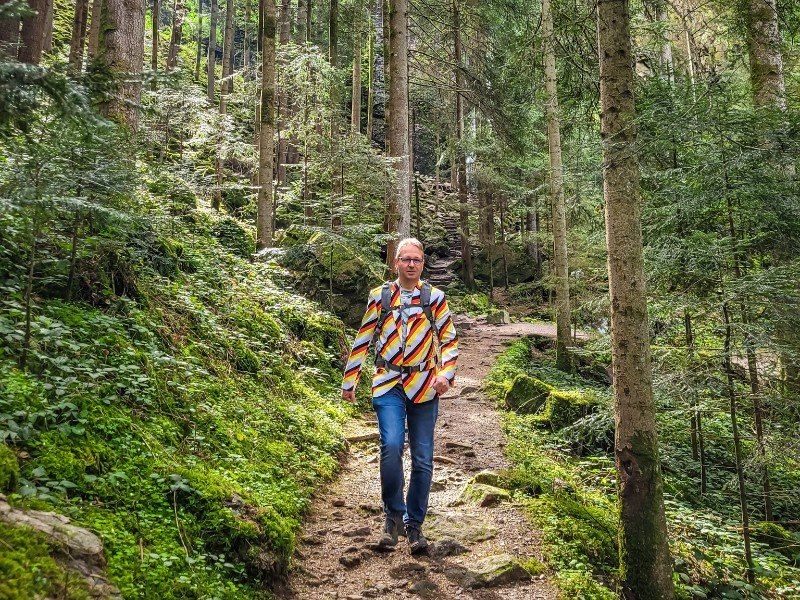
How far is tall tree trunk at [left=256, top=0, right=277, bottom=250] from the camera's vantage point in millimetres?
11328

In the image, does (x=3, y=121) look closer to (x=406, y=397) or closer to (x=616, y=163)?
(x=406, y=397)

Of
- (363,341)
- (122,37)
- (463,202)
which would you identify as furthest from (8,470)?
(463,202)

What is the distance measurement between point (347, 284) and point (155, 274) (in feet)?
20.4

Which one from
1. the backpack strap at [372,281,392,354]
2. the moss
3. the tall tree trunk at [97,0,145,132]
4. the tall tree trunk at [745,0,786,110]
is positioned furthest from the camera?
the tall tree trunk at [745,0,786,110]

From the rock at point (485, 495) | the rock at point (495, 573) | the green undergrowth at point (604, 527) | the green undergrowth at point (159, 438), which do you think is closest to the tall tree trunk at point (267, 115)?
the green undergrowth at point (159, 438)

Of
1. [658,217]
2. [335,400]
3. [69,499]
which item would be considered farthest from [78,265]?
[658,217]

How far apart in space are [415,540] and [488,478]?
1839 mm

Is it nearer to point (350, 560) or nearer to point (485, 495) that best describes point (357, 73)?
point (485, 495)

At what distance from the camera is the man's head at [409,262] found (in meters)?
4.17

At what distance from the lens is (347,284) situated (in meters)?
12.6

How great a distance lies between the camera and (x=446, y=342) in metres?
4.12

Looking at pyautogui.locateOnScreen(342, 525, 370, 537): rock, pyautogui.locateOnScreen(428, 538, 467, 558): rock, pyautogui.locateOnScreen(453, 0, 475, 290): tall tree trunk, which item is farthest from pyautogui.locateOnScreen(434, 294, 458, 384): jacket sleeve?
pyautogui.locateOnScreen(453, 0, 475, 290): tall tree trunk

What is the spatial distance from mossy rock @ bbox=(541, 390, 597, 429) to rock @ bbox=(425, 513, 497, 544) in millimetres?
4733

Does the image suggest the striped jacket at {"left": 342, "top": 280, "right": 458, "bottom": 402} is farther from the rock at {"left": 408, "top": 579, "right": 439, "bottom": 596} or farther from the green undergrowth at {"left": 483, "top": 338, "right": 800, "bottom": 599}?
the green undergrowth at {"left": 483, "top": 338, "right": 800, "bottom": 599}
